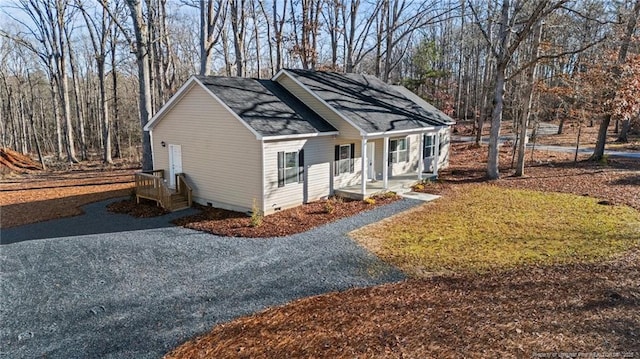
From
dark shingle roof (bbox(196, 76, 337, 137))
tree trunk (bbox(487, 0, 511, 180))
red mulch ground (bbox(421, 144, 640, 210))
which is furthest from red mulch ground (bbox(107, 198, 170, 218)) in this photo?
tree trunk (bbox(487, 0, 511, 180))

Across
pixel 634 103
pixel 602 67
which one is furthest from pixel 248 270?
pixel 602 67

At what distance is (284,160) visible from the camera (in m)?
13.1

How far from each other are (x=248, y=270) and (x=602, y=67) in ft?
72.7

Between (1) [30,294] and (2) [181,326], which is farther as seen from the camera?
(1) [30,294]

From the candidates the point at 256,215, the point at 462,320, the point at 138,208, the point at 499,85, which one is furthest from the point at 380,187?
the point at 462,320

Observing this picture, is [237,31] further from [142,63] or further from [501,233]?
[501,233]

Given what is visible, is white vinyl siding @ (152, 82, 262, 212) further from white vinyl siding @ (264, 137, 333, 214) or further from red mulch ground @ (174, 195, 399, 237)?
red mulch ground @ (174, 195, 399, 237)

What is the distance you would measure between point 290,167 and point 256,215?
2256mm

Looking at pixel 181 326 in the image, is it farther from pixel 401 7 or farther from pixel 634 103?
pixel 401 7

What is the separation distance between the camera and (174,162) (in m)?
15.1

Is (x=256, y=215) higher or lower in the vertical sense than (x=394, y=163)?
lower

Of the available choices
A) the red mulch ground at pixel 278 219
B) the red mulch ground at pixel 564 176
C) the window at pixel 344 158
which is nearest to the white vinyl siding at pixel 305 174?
the red mulch ground at pixel 278 219

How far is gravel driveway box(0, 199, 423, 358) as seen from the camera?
19.9ft

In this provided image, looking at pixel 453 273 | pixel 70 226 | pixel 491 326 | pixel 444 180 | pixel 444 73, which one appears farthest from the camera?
pixel 444 73
